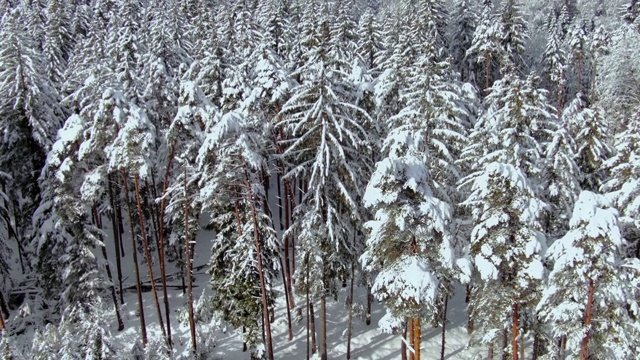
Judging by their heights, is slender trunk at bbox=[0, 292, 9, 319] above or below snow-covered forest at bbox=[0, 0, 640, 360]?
below

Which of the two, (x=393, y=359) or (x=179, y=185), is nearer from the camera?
(x=179, y=185)

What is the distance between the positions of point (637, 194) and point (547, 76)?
4569cm

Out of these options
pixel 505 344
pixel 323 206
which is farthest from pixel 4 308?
pixel 505 344

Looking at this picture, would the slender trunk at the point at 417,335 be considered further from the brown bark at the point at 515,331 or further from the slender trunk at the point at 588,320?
the slender trunk at the point at 588,320

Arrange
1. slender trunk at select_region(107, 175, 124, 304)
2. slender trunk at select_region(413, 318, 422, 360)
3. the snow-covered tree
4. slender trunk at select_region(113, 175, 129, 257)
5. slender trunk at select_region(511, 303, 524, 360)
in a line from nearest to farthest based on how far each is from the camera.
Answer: the snow-covered tree
slender trunk at select_region(413, 318, 422, 360)
slender trunk at select_region(511, 303, 524, 360)
slender trunk at select_region(107, 175, 124, 304)
slender trunk at select_region(113, 175, 129, 257)

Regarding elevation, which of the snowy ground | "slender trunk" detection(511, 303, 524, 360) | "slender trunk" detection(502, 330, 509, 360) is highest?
"slender trunk" detection(511, 303, 524, 360)

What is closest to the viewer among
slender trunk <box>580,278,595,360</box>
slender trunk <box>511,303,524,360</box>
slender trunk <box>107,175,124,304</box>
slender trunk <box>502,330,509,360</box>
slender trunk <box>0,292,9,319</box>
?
slender trunk <box>580,278,595,360</box>

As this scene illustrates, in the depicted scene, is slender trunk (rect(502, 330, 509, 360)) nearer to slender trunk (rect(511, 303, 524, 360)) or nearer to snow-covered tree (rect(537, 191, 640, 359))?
slender trunk (rect(511, 303, 524, 360))

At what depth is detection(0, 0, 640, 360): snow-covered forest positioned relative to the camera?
15.3m

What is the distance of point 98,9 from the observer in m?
63.3

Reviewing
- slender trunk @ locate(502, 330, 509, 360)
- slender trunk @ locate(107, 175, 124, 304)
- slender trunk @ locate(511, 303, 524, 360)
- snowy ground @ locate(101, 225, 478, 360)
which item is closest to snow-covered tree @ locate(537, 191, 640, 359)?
slender trunk @ locate(511, 303, 524, 360)

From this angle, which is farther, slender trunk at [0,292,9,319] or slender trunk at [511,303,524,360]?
slender trunk at [0,292,9,319]

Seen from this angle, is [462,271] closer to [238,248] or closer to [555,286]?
[555,286]

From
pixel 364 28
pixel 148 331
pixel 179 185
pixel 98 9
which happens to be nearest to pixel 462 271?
pixel 179 185
